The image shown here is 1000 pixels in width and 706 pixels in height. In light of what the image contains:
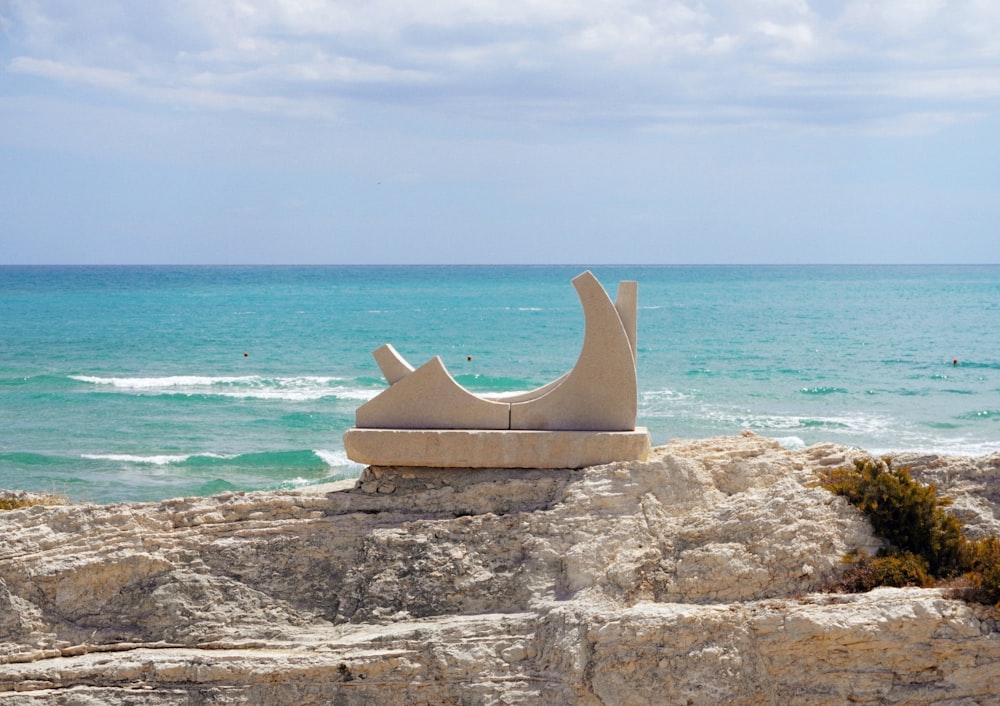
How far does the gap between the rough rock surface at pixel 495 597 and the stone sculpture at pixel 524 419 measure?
20 centimetres

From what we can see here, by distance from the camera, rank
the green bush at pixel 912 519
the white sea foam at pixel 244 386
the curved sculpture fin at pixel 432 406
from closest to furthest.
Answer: the green bush at pixel 912 519, the curved sculpture fin at pixel 432 406, the white sea foam at pixel 244 386

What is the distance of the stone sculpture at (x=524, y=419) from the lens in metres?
9.20

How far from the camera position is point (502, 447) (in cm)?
917

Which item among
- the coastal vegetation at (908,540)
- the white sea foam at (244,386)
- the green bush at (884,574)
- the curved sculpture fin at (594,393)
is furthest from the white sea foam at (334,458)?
the green bush at (884,574)

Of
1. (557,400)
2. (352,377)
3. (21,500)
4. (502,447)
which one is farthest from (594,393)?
(352,377)

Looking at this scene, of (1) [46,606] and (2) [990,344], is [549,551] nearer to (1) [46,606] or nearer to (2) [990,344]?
(1) [46,606]

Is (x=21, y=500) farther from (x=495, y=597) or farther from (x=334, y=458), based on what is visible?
(x=334, y=458)

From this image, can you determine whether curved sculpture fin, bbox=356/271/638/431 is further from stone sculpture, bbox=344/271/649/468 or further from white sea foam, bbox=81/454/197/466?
white sea foam, bbox=81/454/197/466

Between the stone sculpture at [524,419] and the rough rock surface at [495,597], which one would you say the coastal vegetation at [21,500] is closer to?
the rough rock surface at [495,597]

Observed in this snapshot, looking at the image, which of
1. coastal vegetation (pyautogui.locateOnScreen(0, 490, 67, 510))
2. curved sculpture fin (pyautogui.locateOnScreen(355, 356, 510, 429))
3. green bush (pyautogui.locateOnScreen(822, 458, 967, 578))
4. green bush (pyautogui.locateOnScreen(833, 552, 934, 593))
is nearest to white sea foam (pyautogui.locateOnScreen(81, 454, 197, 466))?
coastal vegetation (pyautogui.locateOnScreen(0, 490, 67, 510))

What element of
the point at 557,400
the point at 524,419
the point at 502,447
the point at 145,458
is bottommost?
the point at 145,458

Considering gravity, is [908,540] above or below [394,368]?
below

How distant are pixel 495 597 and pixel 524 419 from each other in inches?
66.1

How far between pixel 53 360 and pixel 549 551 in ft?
96.0
